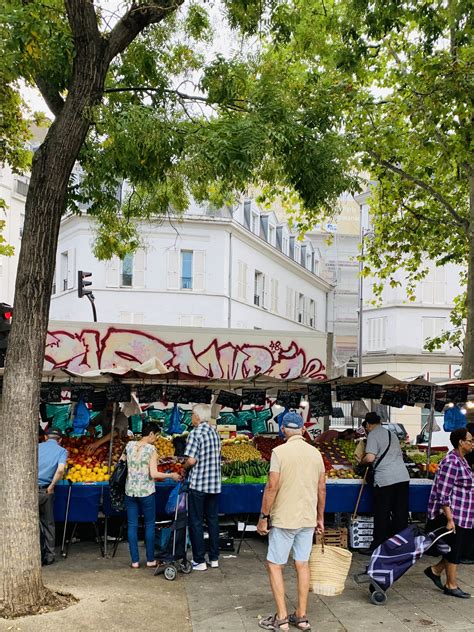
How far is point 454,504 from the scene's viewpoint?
7816 mm

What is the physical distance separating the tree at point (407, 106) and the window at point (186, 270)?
1773 cm

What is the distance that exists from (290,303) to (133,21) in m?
38.5

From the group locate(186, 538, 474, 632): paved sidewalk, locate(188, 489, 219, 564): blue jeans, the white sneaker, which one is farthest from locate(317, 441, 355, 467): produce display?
the white sneaker

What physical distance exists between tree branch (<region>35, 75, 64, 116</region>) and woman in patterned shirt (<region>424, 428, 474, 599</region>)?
18.4 feet

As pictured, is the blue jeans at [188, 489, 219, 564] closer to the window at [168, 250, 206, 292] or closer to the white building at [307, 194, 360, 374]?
the window at [168, 250, 206, 292]

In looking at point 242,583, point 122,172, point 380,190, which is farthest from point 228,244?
point 242,583

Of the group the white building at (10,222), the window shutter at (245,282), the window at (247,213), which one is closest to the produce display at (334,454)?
the window shutter at (245,282)

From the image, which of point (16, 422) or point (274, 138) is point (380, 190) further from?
point (16, 422)

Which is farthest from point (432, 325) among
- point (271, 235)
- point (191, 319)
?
point (191, 319)

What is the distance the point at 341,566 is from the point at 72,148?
478 cm

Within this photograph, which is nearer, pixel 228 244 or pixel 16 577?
pixel 16 577

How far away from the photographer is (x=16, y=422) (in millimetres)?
6922

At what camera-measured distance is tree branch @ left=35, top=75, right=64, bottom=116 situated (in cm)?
845

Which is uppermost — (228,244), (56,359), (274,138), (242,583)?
(228,244)
